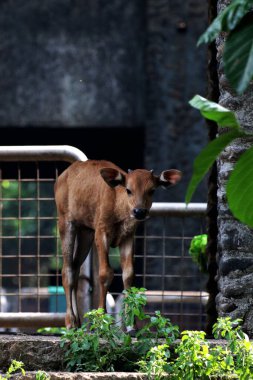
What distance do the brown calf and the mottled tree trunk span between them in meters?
0.42

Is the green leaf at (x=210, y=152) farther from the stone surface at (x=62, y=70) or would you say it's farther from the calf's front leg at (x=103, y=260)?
the stone surface at (x=62, y=70)

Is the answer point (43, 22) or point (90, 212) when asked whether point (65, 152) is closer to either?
point (90, 212)

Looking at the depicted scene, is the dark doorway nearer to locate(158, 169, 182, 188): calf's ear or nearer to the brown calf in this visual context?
the brown calf

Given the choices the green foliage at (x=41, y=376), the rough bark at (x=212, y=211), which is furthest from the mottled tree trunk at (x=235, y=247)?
the green foliage at (x=41, y=376)

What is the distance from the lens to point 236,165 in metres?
1.97

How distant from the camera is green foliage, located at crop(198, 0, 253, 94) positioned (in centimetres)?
187

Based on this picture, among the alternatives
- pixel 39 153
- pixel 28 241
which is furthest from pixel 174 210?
pixel 28 241

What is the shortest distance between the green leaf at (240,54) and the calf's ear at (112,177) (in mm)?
2872

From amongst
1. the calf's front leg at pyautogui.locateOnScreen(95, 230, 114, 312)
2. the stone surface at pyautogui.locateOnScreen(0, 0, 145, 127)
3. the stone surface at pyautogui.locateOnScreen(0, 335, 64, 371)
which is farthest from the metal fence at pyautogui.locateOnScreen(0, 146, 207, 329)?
the stone surface at pyautogui.locateOnScreen(0, 335, 64, 371)

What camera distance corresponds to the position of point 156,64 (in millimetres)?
12805

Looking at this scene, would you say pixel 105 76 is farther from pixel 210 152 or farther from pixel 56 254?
pixel 210 152

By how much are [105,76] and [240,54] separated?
1056cm

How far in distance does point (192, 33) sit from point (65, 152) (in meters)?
7.10

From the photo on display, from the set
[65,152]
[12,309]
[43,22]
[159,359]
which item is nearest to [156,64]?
[43,22]
